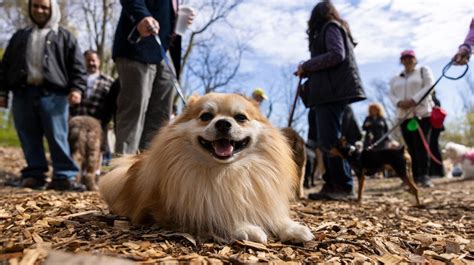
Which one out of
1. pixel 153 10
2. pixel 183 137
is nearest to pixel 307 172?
pixel 153 10

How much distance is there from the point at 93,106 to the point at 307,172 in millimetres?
4164

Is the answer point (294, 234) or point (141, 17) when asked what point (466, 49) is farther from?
point (141, 17)

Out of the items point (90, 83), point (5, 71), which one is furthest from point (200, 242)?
point (90, 83)

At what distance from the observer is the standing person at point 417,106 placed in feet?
21.1

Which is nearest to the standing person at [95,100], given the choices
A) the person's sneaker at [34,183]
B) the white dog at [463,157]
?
the person's sneaker at [34,183]

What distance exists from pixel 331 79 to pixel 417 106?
270cm

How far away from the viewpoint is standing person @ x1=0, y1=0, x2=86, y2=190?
4.69 m

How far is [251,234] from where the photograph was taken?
212 centimetres

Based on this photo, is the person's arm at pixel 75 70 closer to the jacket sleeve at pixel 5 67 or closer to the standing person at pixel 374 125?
the jacket sleeve at pixel 5 67

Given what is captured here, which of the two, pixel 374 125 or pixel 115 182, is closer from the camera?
pixel 115 182

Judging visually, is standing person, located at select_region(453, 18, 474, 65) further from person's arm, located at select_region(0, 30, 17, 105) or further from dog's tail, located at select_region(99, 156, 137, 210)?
person's arm, located at select_region(0, 30, 17, 105)

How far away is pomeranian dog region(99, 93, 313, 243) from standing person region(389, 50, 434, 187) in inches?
183

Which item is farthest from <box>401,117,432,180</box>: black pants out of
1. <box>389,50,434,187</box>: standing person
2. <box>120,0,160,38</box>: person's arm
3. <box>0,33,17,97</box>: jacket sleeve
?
<box>0,33,17,97</box>: jacket sleeve

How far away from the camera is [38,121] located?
4883 mm
